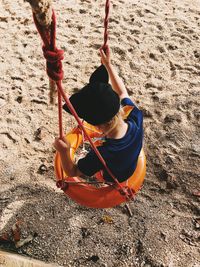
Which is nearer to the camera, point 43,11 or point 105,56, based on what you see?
point 43,11

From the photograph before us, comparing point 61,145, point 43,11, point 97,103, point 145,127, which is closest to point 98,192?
point 61,145

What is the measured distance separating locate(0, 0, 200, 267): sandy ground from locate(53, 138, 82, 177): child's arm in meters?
0.65

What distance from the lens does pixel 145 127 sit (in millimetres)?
3154

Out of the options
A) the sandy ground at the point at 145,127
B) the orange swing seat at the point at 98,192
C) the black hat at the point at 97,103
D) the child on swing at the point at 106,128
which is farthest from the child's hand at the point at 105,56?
the sandy ground at the point at 145,127

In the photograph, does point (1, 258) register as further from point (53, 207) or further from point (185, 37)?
point (185, 37)

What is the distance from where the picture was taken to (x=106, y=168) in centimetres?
190

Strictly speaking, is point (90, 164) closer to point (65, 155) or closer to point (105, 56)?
point (65, 155)

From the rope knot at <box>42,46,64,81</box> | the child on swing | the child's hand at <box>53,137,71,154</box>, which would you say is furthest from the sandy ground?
the rope knot at <box>42,46,64,81</box>

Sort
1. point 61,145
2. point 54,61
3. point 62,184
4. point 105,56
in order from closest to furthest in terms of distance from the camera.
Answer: point 54,61
point 61,145
point 105,56
point 62,184

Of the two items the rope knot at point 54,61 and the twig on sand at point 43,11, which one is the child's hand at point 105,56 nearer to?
the rope knot at point 54,61

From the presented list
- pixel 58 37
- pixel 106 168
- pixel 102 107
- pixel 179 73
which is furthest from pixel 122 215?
pixel 58 37

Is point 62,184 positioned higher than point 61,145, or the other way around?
point 61,145

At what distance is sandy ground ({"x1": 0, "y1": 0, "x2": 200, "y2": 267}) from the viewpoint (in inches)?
95.6

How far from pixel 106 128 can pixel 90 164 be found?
22cm
